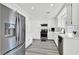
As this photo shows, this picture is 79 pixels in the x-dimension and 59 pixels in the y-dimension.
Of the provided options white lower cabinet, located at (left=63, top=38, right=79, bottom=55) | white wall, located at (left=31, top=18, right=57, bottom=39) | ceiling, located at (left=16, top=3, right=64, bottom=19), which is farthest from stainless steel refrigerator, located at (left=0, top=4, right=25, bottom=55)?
white wall, located at (left=31, top=18, right=57, bottom=39)

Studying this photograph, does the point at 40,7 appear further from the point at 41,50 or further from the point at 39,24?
the point at 39,24

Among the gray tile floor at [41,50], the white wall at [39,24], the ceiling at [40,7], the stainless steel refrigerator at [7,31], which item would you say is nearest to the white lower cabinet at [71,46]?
the stainless steel refrigerator at [7,31]

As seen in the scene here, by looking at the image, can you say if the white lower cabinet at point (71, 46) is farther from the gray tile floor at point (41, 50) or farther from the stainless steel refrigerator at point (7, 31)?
the gray tile floor at point (41, 50)

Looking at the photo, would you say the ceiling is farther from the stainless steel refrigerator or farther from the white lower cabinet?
the stainless steel refrigerator

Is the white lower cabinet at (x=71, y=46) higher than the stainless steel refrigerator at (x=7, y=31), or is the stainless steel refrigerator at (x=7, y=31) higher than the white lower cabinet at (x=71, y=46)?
the stainless steel refrigerator at (x=7, y=31)

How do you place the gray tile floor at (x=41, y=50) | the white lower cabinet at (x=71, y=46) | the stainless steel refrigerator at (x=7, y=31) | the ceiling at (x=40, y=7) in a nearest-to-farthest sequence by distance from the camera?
the stainless steel refrigerator at (x=7, y=31) < the white lower cabinet at (x=71, y=46) < the ceiling at (x=40, y=7) < the gray tile floor at (x=41, y=50)

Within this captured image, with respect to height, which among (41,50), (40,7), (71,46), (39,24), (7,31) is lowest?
(41,50)

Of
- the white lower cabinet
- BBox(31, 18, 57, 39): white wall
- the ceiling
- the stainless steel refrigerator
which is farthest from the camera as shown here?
BBox(31, 18, 57, 39): white wall

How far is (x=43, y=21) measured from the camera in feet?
35.0

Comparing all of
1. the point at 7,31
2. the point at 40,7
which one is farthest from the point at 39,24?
the point at 7,31

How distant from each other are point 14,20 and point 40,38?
338 inches

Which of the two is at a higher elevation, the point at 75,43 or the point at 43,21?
the point at 43,21
